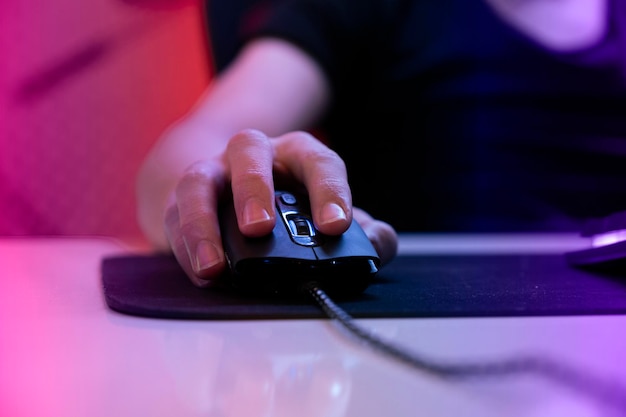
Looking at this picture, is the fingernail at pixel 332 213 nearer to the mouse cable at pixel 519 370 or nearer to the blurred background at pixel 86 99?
the mouse cable at pixel 519 370

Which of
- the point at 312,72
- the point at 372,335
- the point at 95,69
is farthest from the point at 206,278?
the point at 95,69

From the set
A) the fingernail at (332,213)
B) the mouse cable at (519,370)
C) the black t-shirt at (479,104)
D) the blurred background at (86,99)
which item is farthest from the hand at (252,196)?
the blurred background at (86,99)

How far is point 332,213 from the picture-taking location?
1.55 ft

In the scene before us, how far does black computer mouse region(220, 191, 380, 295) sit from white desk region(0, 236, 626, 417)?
46 mm

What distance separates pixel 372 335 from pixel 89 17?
1432 mm

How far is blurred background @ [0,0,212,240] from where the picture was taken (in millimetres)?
1535

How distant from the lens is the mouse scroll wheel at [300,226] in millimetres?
476

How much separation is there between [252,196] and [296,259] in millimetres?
61

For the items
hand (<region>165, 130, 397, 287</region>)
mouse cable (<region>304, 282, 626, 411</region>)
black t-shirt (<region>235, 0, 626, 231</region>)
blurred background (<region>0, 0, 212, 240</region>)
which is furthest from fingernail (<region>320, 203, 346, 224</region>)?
blurred background (<region>0, 0, 212, 240</region>)

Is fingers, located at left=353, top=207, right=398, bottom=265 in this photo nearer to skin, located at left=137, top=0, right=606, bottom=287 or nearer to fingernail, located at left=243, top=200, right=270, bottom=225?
skin, located at left=137, top=0, right=606, bottom=287

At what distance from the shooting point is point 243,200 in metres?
0.48

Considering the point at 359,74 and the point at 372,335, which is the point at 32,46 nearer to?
the point at 359,74

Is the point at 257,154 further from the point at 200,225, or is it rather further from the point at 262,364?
the point at 262,364

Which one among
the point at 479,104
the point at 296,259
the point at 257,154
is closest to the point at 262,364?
the point at 296,259
